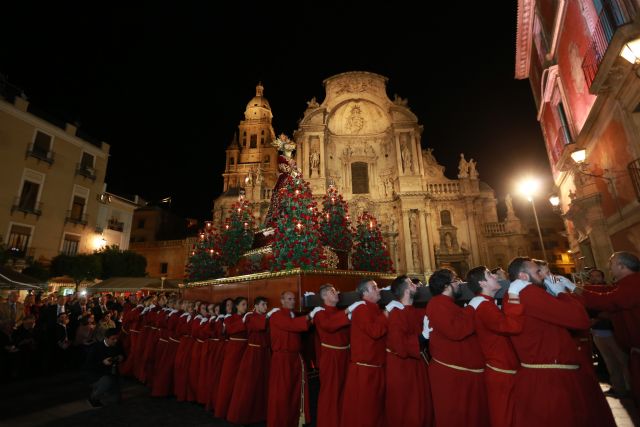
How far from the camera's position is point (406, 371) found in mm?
3582

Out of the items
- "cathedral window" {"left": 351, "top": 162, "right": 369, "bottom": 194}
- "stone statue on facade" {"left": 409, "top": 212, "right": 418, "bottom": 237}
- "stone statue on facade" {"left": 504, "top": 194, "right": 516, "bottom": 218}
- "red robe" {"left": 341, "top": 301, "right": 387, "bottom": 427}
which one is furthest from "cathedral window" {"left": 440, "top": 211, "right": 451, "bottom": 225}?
"red robe" {"left": 341, "top": 301, "right": 387, "bottom": 427}

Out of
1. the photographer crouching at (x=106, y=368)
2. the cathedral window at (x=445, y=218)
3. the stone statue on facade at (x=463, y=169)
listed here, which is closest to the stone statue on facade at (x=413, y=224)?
the cathedral window at (x=445, y=218)

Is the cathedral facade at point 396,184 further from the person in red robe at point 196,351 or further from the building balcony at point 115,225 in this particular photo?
the person in red robe at point 196,351

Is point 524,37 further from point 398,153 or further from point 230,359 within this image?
point 230,359

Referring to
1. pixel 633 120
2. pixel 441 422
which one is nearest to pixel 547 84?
pixel 633 120

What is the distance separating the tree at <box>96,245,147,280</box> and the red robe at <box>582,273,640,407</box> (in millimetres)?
26635

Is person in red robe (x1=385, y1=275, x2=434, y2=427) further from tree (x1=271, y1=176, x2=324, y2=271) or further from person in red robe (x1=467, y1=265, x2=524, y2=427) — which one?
tree (x1=271, y1=176, x2=324, y2=271)

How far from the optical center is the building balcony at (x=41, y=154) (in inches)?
801

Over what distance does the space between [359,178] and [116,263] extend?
19686 millimetres

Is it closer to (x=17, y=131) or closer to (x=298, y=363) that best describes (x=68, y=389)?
(x=298, y=363)

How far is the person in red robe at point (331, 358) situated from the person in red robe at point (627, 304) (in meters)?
3.05

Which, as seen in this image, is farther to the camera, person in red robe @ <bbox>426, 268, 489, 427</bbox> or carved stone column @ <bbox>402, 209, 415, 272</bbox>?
carved stone column @ <bbox>402, 209, 415, 272</bbox>

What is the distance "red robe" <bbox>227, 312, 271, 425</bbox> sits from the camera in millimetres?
4844

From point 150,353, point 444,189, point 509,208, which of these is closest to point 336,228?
point 150,353
